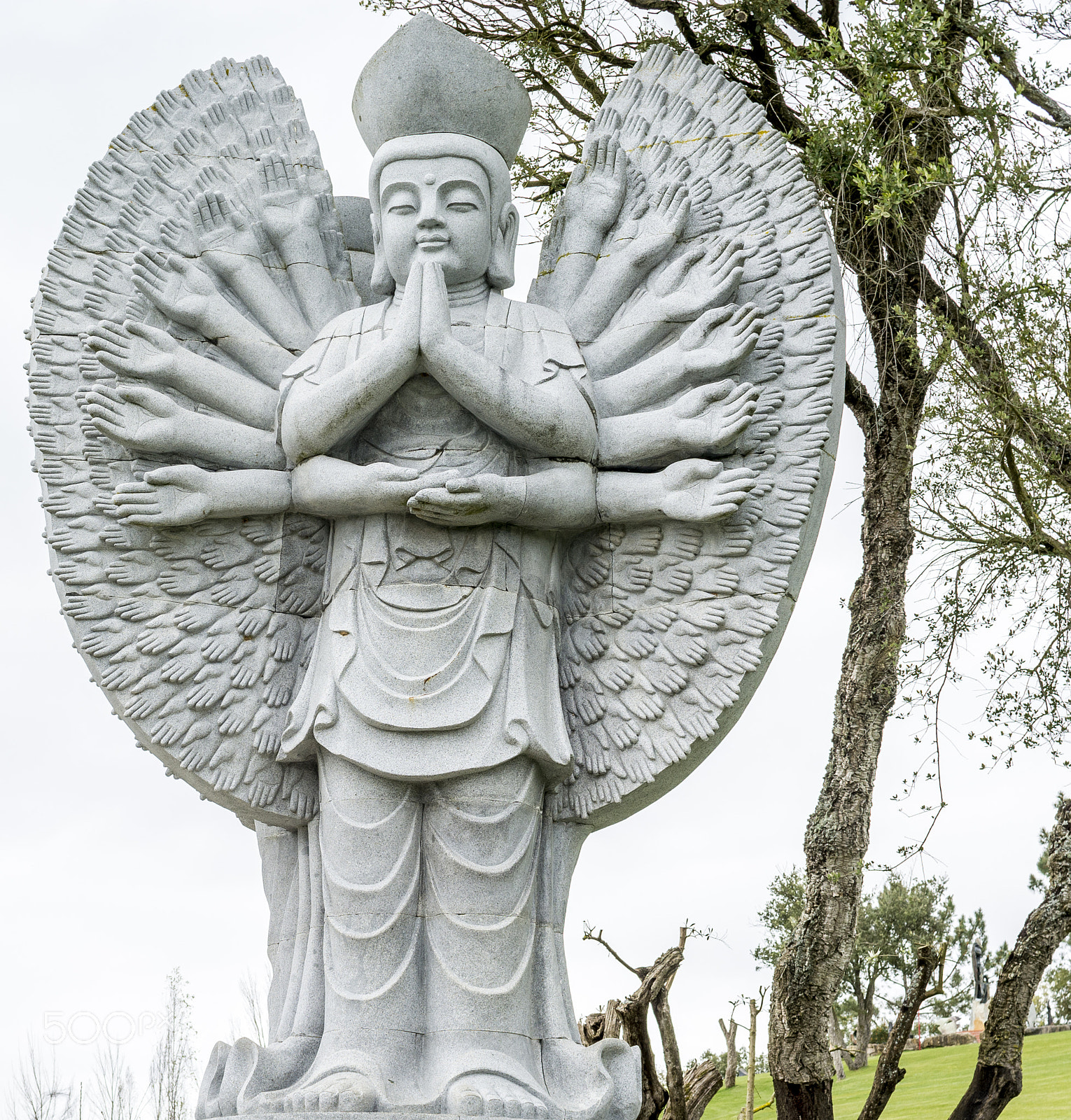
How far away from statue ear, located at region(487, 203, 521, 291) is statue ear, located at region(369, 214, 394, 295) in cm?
37

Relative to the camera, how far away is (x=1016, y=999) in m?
9.88

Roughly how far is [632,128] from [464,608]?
7.09 ft

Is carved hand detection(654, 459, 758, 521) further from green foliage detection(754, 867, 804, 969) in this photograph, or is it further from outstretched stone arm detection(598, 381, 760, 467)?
green foliage detection(754, 867, 804, 969)

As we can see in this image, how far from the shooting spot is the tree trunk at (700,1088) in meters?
9.52

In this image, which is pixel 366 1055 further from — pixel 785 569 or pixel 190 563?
pixel 785 569

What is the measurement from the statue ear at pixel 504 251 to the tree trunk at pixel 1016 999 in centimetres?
642

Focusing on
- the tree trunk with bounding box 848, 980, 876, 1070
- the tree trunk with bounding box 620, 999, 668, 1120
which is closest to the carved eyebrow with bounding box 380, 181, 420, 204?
the tree trunk with bounding box 620, 999, 668, 1120

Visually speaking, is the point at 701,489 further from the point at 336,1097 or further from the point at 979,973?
the point at 979,973

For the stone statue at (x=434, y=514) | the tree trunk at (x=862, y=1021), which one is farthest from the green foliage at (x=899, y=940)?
the stone statue at (x=434, y=514)

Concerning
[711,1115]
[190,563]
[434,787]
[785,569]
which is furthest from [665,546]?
[711,1115]

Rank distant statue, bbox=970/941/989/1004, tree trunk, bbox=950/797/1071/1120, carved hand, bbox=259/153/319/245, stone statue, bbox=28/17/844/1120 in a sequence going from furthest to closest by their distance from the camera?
distant statue, bbox=970/941/989/1004 < tree trunk, bbox=950/797/1071/1120 < carved hand, bbox=259/153/319/245 < stone statue, bbox=28/17/844/1120

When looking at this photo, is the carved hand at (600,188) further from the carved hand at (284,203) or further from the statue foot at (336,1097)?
the statue foot at (336,1097)

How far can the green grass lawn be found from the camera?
14602mm

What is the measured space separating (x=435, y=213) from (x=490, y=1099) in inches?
119
